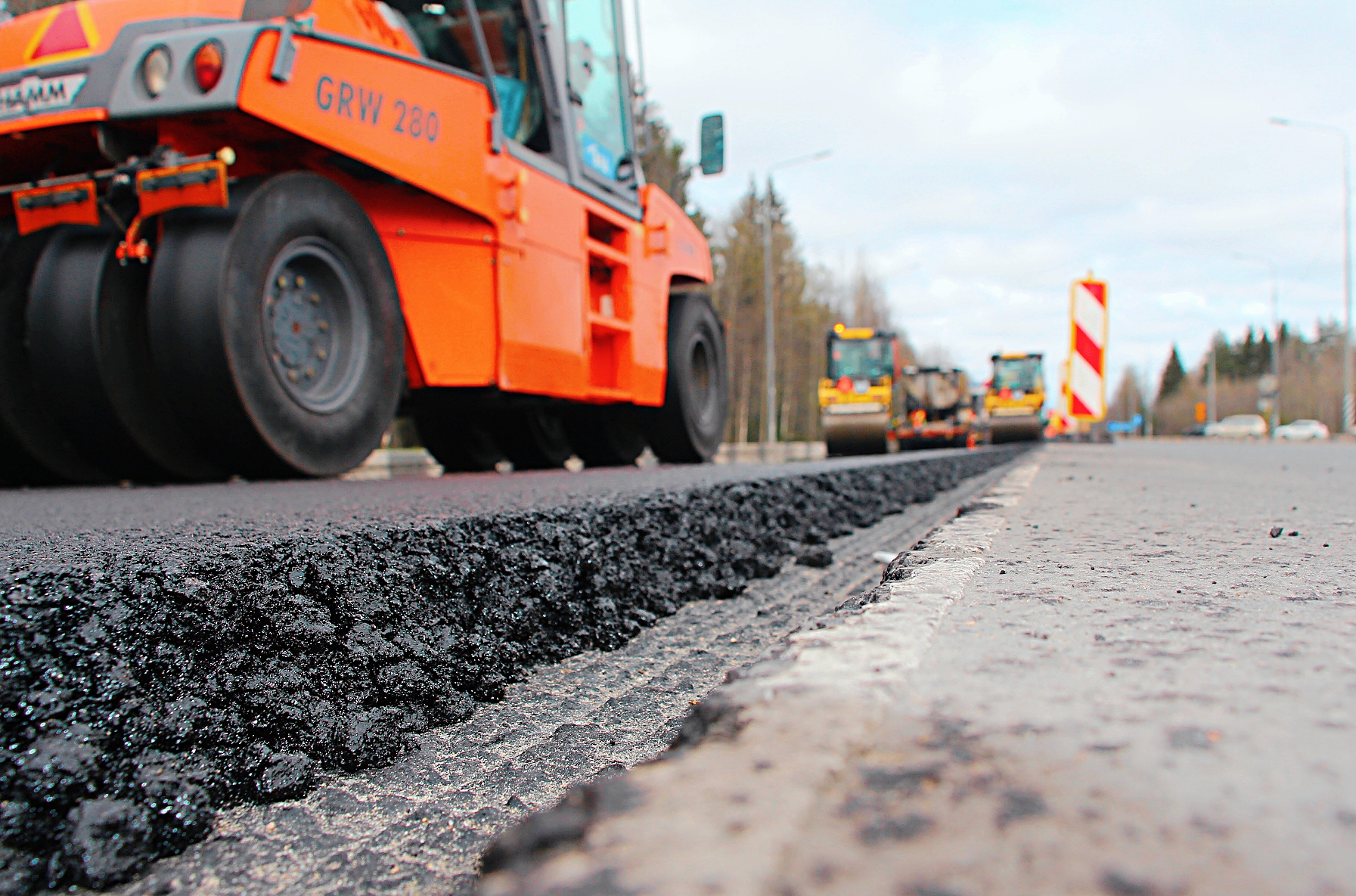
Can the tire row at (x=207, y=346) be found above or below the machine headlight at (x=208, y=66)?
below

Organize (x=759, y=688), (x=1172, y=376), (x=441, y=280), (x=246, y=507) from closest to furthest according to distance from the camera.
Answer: (x=759, y=688), (x=246, y=507), (x=441, y=280), (x=1172, y=376)

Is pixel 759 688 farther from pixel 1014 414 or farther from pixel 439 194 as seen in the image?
pixel 1014 414

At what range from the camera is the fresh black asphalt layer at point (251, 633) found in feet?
3.48

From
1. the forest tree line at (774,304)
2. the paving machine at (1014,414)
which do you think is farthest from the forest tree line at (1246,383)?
the paving machine at (1014,414)

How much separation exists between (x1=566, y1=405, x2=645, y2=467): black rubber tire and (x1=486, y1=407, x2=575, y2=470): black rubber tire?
0.17 m

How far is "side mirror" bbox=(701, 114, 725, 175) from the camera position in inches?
239

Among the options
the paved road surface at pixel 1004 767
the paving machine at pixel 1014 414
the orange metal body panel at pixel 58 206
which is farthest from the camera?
the paving machine at pixel 1014 414

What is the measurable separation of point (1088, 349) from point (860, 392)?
25.3 feet

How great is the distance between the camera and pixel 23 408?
329cm

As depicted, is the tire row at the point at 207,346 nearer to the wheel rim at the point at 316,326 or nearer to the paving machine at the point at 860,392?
the wheel rim at the point at 316,326

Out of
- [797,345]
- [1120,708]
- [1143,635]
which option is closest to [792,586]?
[1143,635]

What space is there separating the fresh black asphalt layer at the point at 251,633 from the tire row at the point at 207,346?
62cm

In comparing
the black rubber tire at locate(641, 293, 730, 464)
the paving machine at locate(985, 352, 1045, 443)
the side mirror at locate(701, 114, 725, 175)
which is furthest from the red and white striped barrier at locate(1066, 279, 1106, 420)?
the paving machine at locate(985, 352, 1045, 443)

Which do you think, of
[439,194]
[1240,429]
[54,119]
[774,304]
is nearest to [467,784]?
[54,119]
